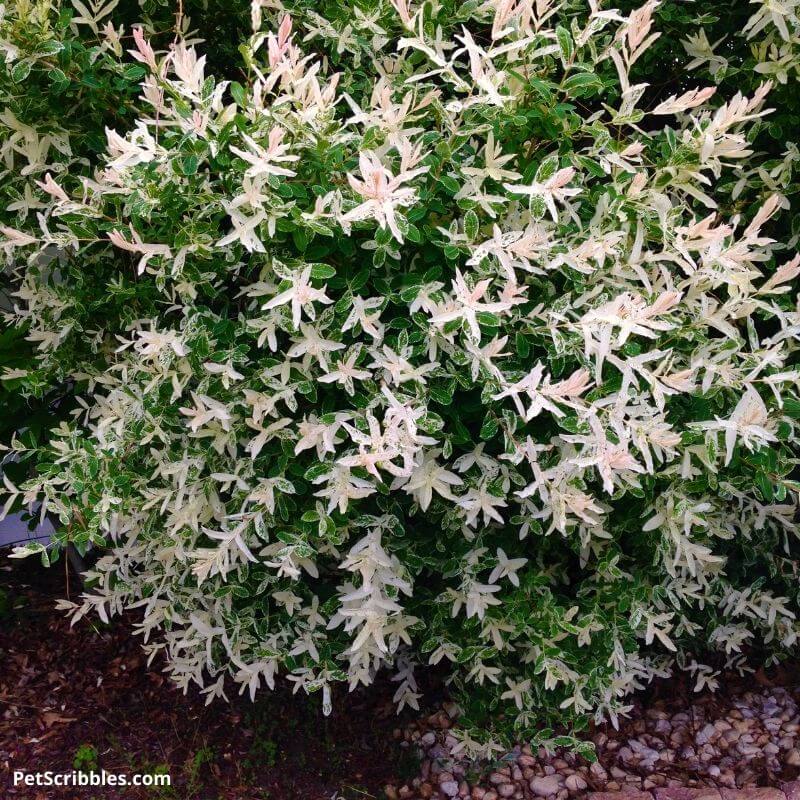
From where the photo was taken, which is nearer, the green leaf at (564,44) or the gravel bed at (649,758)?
the green leaf at (564,44)

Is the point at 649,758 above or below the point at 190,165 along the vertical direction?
below

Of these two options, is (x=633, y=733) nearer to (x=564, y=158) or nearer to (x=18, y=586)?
(x=564, y=158)

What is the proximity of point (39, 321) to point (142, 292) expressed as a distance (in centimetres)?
54

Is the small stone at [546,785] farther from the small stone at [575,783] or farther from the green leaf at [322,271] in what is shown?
the green leaf at [322,271]

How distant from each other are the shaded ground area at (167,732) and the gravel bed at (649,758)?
119 millimetres

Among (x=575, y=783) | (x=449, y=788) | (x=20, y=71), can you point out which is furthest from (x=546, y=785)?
(x=20, y=71)

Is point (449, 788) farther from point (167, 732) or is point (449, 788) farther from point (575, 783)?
point (167, 732)

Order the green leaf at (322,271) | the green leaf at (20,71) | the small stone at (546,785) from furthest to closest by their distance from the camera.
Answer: the small stone at (546,785)
the green leaf at (20,71)
the green leaf at (322,271)

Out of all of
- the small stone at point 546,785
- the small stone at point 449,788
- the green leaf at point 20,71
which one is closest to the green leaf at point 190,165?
the green leaf at point 20,71

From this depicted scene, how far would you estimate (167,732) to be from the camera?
113 inches

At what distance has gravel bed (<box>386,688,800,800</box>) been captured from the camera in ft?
8.64

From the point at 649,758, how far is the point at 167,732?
5.70ft

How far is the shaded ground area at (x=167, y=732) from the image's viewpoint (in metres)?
2.66

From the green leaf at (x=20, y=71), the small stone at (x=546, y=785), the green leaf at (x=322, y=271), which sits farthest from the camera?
the small stone at (x=546, y=785)
